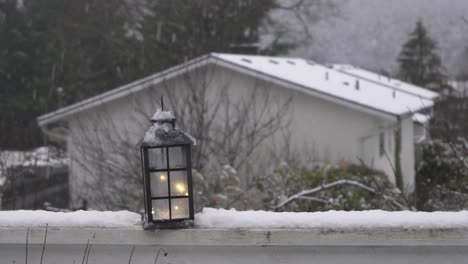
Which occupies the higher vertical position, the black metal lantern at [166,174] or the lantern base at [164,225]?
the black metal lantern at [166,174]

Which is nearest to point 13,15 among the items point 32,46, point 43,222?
point 32,46

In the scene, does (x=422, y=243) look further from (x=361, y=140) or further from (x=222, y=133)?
(x=361, y=140)

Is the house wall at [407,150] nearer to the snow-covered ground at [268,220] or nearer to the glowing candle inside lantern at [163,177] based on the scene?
the snow-covered ground at [268,220]

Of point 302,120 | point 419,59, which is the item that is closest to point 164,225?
point 302,120

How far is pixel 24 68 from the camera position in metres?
30.5

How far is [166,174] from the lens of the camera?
3.79 metres

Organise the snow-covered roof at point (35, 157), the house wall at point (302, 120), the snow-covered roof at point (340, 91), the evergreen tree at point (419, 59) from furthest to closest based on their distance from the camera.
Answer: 1. the evergreen tree at point (419, 59)
2. the house wall at point (302, 120)
3. the snow-covered roof at point (340, 91)
4. the snow-covered roof at point (35, 157)

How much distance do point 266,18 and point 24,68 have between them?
40.4 feet

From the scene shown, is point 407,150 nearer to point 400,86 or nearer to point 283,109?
point 400,86

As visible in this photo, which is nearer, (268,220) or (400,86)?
(268,220)

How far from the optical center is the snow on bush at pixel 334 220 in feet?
12.0

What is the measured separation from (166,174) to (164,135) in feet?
0.77

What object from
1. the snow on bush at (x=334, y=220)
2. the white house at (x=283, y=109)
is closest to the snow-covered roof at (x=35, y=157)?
the white house at (x=283, y=109)

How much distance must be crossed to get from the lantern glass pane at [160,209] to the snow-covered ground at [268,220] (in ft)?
0.52
